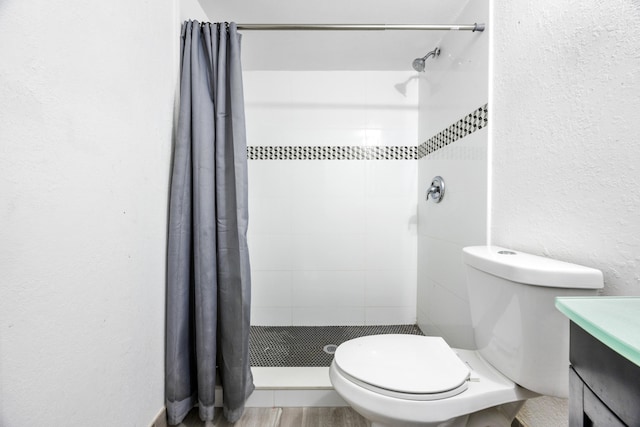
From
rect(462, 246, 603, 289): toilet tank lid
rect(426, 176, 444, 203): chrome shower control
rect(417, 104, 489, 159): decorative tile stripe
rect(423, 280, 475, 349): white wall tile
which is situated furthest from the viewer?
rect(426, 176, 444, 203): chrome shower control

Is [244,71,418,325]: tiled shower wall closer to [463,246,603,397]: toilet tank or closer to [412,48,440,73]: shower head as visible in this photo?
[412,48,440,73]: shower head

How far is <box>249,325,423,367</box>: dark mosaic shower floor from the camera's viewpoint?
1480 millimetres

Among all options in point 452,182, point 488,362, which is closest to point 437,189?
point 452,182

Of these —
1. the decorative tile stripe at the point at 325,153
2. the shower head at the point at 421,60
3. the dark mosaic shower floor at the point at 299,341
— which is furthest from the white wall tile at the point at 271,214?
the shower head at the point at 421,60

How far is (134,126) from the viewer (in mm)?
871

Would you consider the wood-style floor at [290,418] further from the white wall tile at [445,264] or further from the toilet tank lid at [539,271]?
the toilet tank lid at [539,271]

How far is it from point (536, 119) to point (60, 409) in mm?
1569

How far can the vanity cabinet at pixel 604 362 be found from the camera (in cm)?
32

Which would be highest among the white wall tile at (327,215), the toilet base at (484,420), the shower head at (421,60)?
the shower head at (421,60)

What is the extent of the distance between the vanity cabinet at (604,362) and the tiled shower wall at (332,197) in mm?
1556

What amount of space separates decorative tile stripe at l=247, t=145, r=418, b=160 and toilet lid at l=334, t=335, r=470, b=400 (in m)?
1.33

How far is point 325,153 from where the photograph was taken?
198 cm

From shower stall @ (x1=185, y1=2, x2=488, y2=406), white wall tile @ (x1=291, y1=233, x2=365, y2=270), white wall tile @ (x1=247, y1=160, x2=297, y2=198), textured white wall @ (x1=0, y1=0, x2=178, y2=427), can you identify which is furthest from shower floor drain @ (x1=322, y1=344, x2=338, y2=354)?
white wall tile @ (x1=247, y1=160, x2=297, y2=198)

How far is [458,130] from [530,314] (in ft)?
3.30
